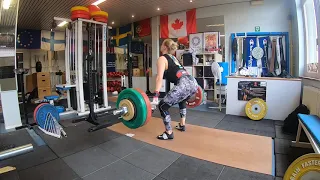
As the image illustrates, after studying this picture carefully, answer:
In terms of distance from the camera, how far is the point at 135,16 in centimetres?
717

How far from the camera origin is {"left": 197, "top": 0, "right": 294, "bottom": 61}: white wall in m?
5.20

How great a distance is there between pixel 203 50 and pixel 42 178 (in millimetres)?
Result: 5648

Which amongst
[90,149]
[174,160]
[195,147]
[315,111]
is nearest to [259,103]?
[315,111]

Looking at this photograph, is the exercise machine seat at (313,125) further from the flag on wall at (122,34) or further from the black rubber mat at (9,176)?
the flag on wall at (122,34)

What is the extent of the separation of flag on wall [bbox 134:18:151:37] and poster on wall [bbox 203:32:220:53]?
2.58m

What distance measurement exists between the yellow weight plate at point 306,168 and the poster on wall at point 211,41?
17.0ft

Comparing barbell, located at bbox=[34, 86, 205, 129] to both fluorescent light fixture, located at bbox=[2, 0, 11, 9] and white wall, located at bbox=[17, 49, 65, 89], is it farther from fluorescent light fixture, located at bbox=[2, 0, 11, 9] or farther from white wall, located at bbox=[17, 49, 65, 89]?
white wall, located at bbox=[17, 49, 65, 89]

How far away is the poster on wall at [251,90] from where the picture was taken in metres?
4.05

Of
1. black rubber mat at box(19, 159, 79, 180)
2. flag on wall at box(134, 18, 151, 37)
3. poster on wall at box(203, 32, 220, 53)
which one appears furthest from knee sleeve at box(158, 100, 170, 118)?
flag on wall at box(134, 18, 151, 37)

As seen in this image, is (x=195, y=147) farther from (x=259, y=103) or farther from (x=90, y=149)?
(x=259, y=103)

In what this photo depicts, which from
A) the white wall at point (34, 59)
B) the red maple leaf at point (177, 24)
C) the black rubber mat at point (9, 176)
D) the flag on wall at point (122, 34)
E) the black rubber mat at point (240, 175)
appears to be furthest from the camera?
the white wall at point (34, 59)

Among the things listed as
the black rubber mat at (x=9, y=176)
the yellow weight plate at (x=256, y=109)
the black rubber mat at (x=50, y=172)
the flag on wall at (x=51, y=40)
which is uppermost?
the flag on wall at (x=51, y=40)

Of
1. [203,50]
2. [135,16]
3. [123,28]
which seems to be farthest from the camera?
[123,28]

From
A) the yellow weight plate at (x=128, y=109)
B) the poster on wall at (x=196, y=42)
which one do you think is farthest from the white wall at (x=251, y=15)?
the yellow weight plate at (x=128, y=109)
